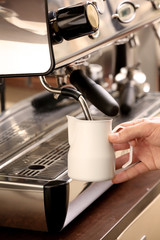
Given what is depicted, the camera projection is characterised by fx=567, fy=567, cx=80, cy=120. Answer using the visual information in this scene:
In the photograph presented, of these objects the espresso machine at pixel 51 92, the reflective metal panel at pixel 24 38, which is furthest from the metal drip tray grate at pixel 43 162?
the reflective metal panel at pixel 24 38

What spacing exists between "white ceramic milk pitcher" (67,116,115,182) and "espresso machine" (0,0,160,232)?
3cm

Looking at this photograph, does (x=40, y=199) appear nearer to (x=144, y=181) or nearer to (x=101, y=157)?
(x=101, y=157)

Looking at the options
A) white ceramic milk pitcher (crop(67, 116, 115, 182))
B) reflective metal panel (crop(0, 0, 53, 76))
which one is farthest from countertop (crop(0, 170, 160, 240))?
reflective metal panel (crop(0, 0, 53, 76))

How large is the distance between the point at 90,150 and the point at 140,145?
247 mm

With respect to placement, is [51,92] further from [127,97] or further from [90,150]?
[127,97]

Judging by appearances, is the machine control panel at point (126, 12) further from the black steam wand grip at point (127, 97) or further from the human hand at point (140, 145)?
the black steam wand grip at point (127, 97)

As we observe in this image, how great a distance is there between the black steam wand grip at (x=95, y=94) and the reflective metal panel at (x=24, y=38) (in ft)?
0.44

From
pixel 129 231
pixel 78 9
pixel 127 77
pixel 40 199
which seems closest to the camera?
pixel 78 9

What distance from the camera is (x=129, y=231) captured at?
1145 millimetres

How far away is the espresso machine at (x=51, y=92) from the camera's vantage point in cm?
90

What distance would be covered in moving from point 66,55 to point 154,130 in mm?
240

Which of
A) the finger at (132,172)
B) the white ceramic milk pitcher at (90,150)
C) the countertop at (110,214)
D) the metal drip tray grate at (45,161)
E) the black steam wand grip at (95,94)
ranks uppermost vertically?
the black steam wand grip at (95,94)

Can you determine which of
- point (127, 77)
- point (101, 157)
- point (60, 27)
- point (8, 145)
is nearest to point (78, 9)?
point (60, 27)

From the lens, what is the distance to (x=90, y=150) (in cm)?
95
